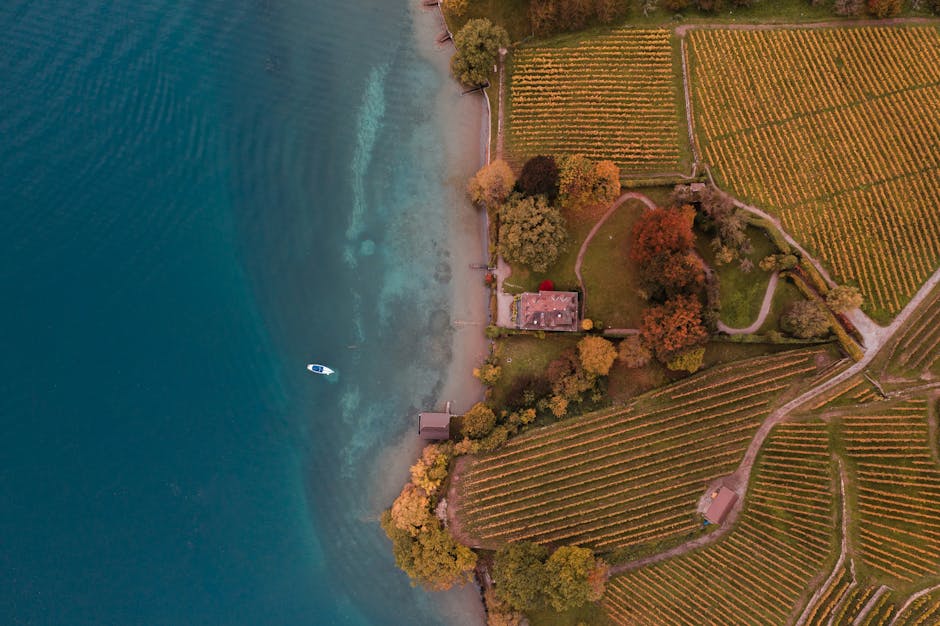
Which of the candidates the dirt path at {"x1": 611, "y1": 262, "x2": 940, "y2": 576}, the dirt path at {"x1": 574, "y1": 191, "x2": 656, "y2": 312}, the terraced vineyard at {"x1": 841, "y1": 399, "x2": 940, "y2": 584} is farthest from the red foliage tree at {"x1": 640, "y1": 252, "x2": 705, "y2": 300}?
the terraced vineyard at {"x1": 841, "y1": 399, "x2": 940, "y2": 584}

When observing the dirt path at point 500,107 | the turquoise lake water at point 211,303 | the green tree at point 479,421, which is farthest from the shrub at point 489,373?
the dirt path at point 500,107

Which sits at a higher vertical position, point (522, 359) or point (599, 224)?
point (599, 224)

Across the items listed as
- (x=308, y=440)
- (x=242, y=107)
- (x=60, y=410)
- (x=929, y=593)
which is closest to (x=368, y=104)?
(x=242, y=107)

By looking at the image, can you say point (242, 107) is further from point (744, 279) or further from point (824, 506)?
point (824, 506)

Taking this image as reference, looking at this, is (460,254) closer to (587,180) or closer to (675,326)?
(587,180)

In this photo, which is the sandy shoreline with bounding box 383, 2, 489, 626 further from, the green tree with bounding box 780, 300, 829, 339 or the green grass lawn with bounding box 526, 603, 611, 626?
the green tree with bounding box 780, 300, 829, 339

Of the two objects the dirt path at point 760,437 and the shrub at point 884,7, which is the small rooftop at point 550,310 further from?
the shrub at point 884,7

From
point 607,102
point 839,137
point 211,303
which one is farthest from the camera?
point 211,303

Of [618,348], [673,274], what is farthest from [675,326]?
[618,348]
